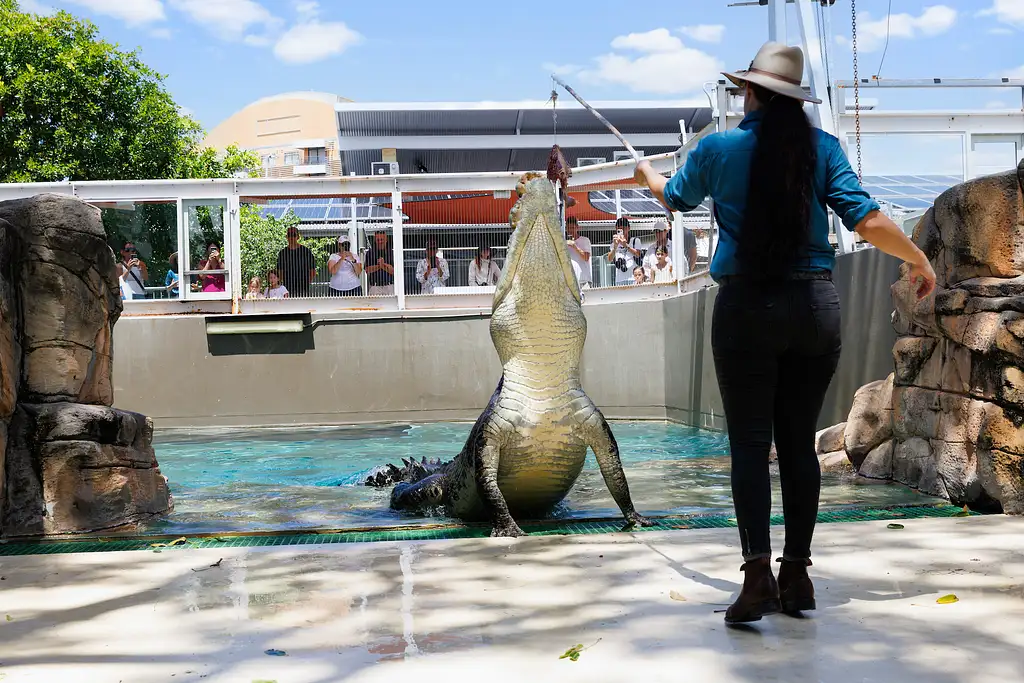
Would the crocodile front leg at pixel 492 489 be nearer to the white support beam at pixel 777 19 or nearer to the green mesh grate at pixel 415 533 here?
the green mesh grate at pixel 415 533

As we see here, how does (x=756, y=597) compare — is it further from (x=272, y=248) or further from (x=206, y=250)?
(x=272, y=248)

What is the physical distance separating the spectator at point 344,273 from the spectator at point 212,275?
1787 mm

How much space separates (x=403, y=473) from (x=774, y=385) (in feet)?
15.7

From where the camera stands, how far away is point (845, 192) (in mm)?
2865

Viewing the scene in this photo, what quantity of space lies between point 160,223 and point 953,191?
43.0ft

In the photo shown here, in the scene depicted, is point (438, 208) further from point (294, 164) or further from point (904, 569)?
point (294, 164)

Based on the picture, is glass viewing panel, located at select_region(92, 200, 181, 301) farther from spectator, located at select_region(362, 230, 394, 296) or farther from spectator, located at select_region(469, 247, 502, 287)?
spectator, located at select_region(469, 247, 502, 287)

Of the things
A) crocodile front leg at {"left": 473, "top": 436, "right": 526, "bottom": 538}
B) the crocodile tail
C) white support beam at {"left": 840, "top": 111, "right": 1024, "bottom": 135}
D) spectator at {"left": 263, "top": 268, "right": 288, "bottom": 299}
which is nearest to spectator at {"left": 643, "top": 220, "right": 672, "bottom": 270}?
white support beam at {"left": 840, "top": 111, "right": 1024, "bottom": 135}

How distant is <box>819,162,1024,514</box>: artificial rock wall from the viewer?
457 centimetres

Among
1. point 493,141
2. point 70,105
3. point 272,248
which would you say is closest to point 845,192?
point 272,248

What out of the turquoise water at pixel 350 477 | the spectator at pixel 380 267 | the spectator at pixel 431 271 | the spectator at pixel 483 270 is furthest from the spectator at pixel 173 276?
the spectator at pixel 483 270

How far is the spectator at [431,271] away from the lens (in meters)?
15.5

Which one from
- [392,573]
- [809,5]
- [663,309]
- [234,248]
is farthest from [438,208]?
[392,573]

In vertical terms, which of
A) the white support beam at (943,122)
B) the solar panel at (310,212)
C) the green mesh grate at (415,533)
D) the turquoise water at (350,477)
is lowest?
the turquoise water at (350,477)
